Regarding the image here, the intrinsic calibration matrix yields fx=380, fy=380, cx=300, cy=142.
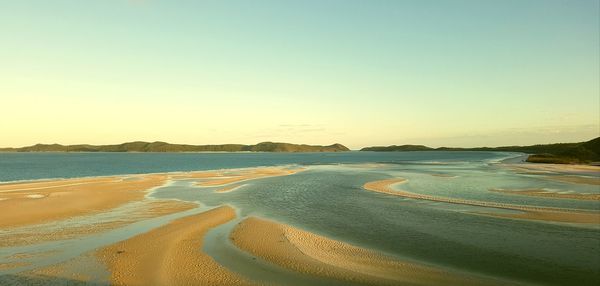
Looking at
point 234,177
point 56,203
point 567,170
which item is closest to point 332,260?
point 56,203

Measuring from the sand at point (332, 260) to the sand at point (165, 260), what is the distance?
198cm

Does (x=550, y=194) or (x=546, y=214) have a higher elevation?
(x=550, y=194)

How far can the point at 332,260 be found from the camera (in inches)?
542

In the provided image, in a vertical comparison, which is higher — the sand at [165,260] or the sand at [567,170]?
the sand at [567,170]

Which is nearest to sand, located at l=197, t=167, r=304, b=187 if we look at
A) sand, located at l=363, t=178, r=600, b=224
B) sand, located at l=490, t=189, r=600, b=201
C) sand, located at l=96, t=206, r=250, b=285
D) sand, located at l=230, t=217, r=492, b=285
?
sand, located at l=96, t=206, r=250, b=285

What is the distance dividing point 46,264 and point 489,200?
2772cm

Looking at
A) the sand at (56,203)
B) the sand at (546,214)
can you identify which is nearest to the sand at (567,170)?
the sand at (546,214)

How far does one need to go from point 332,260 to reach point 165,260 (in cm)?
603

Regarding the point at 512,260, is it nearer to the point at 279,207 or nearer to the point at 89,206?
the point at 279,207

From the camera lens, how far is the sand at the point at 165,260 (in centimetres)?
1166

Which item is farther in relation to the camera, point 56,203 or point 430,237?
point 56,203

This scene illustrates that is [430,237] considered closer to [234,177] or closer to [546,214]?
[546,214]

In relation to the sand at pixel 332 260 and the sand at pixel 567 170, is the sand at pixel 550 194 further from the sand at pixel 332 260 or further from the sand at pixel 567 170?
the sand at pixel 567 170

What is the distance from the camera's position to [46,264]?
43.0 ft
